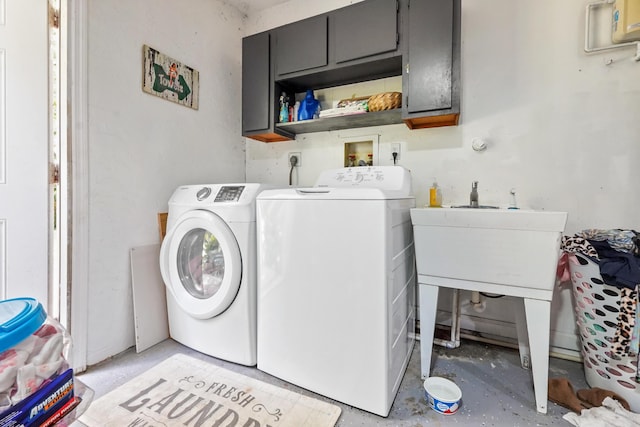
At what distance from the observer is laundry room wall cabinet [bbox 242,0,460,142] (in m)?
1.61

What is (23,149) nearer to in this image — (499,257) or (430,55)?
(430,55)

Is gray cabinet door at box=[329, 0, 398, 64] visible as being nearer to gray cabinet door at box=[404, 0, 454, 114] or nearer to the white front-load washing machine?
gray cabinet door at box=[404, 0, 454, 114]

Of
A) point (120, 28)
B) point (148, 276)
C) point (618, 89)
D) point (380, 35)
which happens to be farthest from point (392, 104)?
point (148, 276)

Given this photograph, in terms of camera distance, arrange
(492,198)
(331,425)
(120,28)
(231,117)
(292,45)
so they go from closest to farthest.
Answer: (331,425)
(120,28)
(492,198)
(292,45)
(231,117)

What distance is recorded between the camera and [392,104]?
1820 millimetres

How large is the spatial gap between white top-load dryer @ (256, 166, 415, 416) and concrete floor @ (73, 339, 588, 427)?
2.4 inches

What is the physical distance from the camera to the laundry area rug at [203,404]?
1196 mm

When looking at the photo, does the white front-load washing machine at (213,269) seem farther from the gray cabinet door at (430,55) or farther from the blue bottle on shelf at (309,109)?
the gray cabinet door at (430,55)

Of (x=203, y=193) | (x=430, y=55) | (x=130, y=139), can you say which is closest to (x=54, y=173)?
(x=130, y=139)

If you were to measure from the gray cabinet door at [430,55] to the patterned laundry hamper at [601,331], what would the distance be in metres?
1.08

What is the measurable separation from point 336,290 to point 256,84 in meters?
1.70

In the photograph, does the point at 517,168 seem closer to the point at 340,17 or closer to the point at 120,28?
the point at 340,17

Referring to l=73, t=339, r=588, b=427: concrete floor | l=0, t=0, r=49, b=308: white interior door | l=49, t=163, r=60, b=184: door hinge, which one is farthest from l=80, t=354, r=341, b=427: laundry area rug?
l=49, t=163, r=60, b=184: door hinge

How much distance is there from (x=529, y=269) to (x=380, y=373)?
30.9 inches
